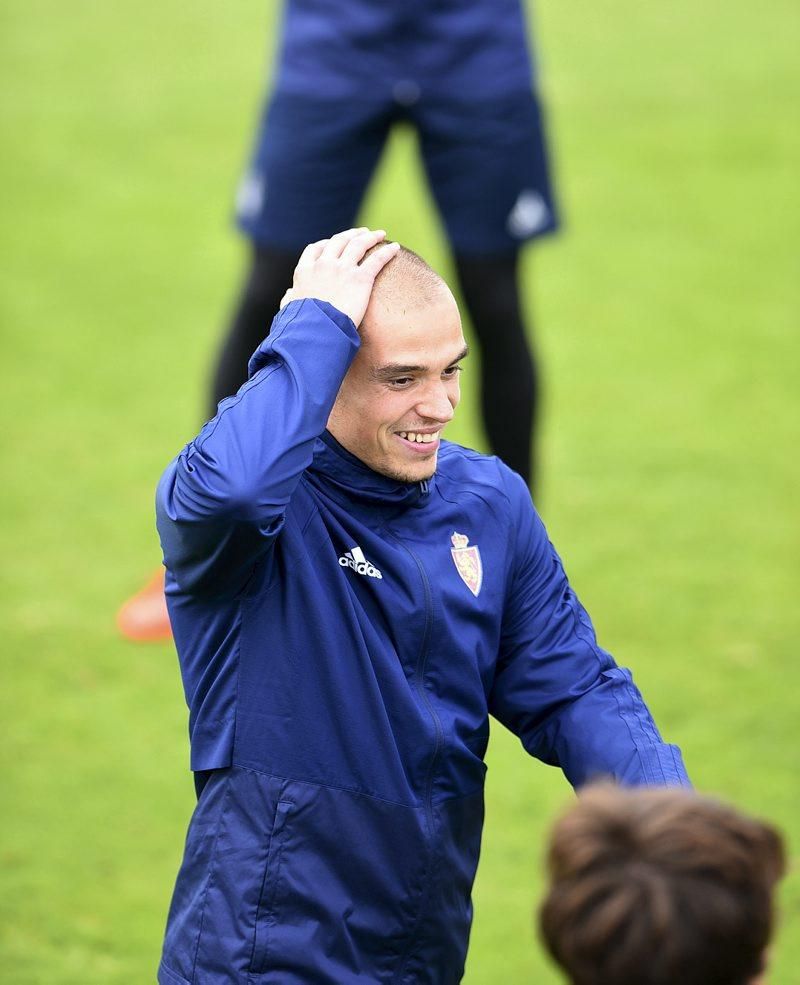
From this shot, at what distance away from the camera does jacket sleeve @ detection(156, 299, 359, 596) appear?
2086mm

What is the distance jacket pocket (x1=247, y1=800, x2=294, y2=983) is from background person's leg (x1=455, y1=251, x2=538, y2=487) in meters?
2.46

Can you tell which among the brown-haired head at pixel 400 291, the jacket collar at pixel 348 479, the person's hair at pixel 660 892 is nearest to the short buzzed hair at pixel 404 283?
the brown-haired head at pixel 400 291

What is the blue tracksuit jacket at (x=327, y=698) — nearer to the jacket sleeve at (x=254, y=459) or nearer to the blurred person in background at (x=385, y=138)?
the jacket sleeve at (x=254, y=459)

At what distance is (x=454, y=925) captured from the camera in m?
2.34

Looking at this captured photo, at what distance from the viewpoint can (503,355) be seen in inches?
179

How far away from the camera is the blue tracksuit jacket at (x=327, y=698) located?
84.8 inches

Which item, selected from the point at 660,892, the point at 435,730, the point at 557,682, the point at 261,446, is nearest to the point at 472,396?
the point at 557,682

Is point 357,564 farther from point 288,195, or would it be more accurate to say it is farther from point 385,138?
point 385,138

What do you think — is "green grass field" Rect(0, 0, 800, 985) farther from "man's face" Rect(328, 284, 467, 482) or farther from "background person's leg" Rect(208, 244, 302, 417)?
"man's face" Rect(328, 284, 467, 482)

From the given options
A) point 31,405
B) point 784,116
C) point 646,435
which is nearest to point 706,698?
point 646,435

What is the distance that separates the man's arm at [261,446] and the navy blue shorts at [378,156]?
2.16 meters

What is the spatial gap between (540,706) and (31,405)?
12.2 feet

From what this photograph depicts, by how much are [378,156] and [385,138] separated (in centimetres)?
6

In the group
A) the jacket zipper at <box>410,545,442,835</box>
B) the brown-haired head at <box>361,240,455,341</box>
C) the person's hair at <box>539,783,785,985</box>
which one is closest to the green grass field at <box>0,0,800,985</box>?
the jacket zipper at <box>410,545,442,835</box>
